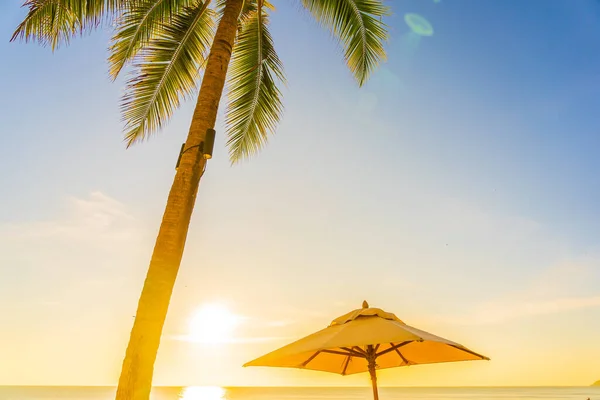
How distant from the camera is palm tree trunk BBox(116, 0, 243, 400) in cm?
397

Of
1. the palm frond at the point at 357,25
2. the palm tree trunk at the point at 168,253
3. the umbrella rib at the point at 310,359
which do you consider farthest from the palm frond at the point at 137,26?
the umbrella rib at the point at 310,359

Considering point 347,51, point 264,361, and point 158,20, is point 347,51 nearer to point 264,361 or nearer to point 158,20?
point 158,20

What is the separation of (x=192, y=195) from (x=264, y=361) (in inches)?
91.2

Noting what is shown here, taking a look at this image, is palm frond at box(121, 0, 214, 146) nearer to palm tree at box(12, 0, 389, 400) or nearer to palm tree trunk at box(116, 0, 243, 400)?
palm tree at box(12, 0, 389, 400)

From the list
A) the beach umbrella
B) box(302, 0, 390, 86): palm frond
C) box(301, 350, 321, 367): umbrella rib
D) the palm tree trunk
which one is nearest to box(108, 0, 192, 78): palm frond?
the palm tree trunk

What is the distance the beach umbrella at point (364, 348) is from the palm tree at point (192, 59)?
5.70 ft

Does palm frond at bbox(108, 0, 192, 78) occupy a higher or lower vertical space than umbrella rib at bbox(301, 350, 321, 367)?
higher

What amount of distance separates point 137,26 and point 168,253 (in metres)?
4.44

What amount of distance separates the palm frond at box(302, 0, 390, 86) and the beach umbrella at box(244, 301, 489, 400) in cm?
476

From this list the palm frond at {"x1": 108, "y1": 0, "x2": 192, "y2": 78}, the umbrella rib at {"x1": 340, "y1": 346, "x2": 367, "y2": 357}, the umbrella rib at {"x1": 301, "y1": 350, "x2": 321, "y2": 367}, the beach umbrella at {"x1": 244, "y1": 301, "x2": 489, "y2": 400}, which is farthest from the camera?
the palm frond at {"x1": 108, "y1": 0, "x2": 192, "y2": 78}

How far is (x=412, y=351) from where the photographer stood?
6.47 meters

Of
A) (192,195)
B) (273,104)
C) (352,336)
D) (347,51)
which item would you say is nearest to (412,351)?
(352,336)

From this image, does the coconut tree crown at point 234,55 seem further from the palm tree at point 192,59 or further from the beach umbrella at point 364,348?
the beach umbrella at point 364,348

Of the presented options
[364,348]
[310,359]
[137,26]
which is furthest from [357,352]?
[137,26]
